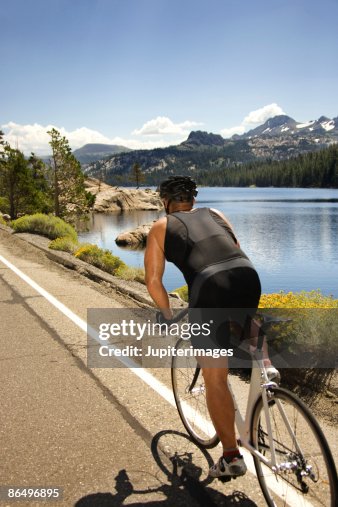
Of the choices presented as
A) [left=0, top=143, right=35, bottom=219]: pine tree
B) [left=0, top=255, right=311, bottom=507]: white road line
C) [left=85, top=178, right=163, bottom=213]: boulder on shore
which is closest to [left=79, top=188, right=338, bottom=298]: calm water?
[left=0, top=143, right=35, bottom=219]: pine tree

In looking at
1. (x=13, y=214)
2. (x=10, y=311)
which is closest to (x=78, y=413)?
(x=10, y=311)

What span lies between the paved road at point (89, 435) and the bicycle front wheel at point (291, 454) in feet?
1.01

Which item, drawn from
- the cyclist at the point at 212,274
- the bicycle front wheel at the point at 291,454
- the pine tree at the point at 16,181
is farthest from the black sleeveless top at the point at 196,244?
the pine tree at the point at 16,181

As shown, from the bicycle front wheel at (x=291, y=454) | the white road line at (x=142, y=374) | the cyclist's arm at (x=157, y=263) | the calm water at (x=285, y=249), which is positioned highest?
the cyclist's arm at (x=157, y=263)

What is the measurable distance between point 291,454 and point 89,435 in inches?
76.9

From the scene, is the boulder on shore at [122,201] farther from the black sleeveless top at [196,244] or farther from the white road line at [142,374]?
the black sleeveless top at [196,244]

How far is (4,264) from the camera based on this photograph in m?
12.7

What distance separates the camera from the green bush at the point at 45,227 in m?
19.2

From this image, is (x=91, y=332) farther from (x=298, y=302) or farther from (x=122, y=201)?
(x=122, y=201)

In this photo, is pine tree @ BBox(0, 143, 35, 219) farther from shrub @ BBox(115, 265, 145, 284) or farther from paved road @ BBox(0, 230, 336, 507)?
paved road @ BBox(0, 230, 336, 507)

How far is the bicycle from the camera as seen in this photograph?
8.12 ft

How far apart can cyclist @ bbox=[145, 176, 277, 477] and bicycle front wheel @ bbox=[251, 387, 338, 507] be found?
0.20 m

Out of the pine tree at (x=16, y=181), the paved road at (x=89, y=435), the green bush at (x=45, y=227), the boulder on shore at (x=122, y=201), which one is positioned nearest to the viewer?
the paved road at (x=89, y=435)

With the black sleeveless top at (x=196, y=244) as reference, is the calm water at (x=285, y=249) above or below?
below
